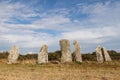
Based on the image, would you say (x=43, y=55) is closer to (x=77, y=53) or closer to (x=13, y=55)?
(x=13, y=55)

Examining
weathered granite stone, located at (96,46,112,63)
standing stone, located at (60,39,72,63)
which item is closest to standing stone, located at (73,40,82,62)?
standing stone, located at (60,39,72,63)

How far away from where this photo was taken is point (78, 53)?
111ft

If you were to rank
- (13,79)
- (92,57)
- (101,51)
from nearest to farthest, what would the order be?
(13,79), (101,51), (92,57)

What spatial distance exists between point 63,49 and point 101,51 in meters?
5.11

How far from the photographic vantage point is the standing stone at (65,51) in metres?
32.8

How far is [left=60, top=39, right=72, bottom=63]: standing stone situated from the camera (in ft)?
108

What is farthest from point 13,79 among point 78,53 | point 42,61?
point 78,53

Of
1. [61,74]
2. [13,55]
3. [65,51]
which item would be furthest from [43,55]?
[61,74]

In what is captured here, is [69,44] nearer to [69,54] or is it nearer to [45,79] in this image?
[69,54]

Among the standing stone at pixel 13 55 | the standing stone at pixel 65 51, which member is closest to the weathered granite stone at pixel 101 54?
the standing stone at pixel 65 51

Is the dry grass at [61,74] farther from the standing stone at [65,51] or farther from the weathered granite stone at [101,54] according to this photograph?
the weathered granite stone at [101,54]

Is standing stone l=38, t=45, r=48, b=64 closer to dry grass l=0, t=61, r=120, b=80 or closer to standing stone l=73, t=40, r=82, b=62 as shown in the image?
standing stone l=73, t=40, r=82, b=62

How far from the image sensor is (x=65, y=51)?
3325 cm

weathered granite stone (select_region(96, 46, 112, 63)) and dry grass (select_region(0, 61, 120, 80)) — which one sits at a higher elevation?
weathered granite stone (select_region(96, 46, 112, 63))
